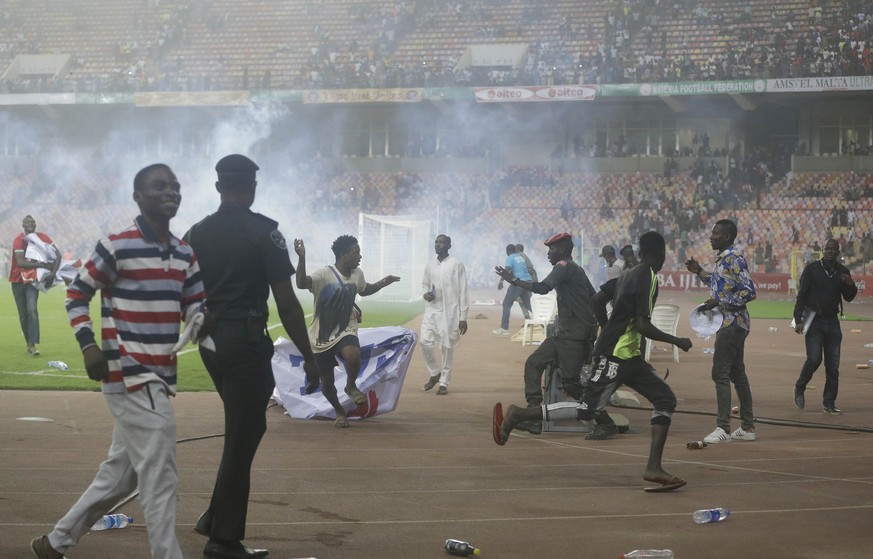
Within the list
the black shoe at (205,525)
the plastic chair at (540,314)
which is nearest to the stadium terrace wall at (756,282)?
the plastic chair at (540,314)

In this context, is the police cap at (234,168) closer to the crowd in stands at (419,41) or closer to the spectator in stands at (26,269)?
the spectator in stands at (26,269)

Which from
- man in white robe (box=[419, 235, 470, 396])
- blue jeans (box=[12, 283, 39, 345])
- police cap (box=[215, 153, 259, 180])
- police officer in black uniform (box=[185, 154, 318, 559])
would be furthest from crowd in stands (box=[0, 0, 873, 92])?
police officer in black uniform (box=[185, 154, 318, 559])

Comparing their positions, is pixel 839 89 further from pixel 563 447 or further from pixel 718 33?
pixel 563 447

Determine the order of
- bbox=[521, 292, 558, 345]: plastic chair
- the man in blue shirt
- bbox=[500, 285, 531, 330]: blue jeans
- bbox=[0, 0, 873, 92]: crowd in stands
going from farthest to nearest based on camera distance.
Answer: bbox=[0, 0, 873, 92]: crowd in stands
bbox=[500, 285, 531, 330]: blue jeans
the man in blue shirt
bbox=[521, 292, 558, 345]: plastic chair

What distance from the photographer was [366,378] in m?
10.7

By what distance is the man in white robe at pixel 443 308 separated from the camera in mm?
13297

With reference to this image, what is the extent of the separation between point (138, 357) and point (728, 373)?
6210mm

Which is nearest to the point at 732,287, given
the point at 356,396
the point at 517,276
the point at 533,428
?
the point at 533,428

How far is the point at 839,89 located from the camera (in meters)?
40.7

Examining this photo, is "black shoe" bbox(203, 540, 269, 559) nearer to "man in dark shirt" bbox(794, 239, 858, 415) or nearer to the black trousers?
the black trousers

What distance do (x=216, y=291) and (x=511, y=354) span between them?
12714 mm

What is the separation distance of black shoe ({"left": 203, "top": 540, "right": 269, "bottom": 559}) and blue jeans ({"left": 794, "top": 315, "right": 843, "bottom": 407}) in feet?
26.2

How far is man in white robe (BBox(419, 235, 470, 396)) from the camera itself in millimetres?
13297

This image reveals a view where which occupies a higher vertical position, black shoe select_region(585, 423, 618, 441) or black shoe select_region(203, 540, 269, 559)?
black shoe select_region(203, 540, 269, 559)
